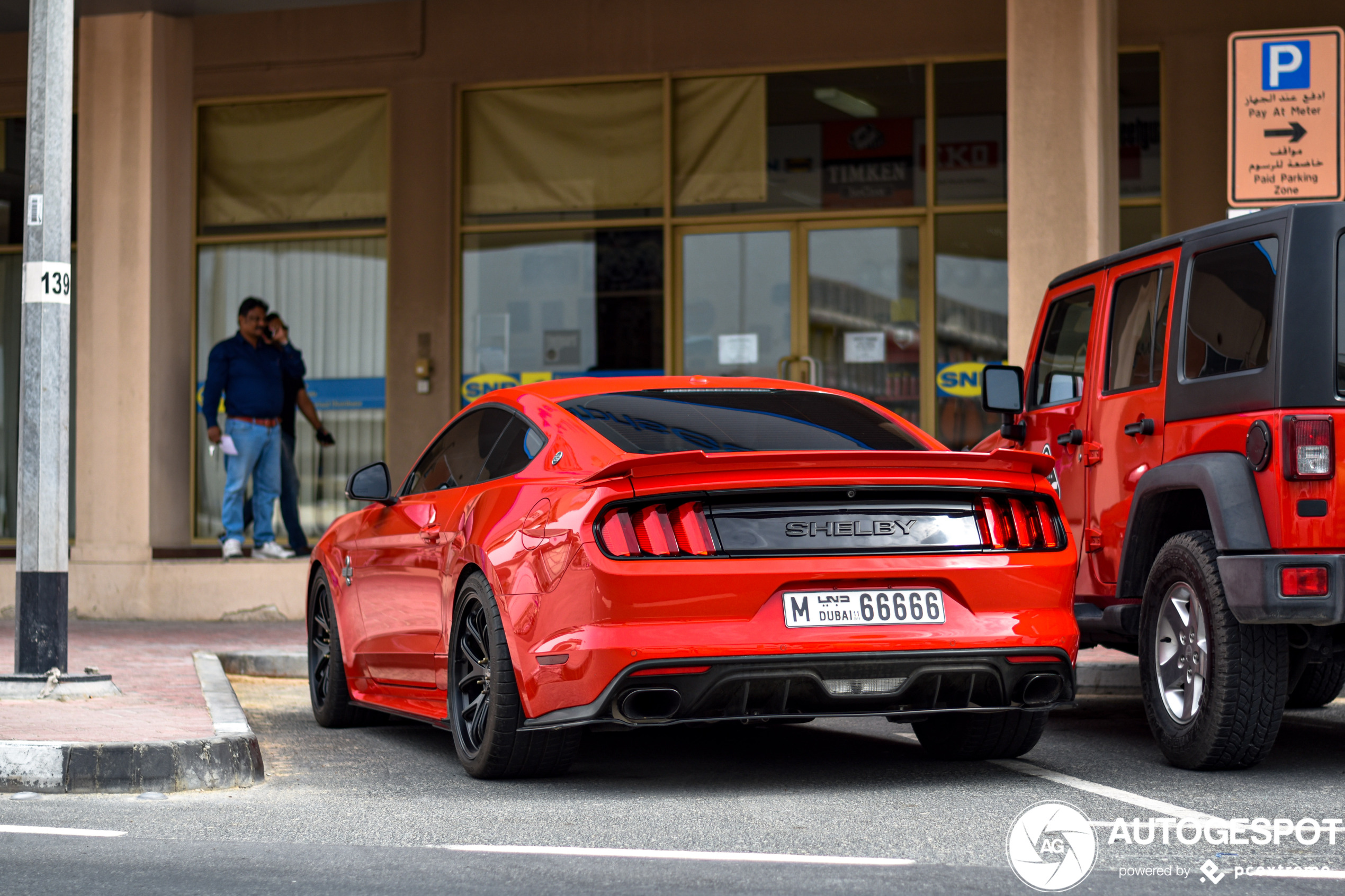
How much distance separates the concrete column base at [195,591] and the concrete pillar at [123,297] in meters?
0.06

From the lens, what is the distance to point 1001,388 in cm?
752

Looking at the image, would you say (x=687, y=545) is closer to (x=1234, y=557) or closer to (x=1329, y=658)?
(x=1234, y=557)

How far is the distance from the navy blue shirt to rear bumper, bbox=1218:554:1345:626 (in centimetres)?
902

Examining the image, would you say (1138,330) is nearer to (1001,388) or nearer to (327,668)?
(1001,388)

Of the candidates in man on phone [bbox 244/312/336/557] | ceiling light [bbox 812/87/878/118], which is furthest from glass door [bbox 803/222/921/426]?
man on phone [bbox 244/312/336/557]

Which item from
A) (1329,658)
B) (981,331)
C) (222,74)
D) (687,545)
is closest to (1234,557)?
(1329,658)

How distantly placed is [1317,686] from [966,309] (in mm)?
6362

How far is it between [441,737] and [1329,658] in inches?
146

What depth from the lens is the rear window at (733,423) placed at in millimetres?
5984

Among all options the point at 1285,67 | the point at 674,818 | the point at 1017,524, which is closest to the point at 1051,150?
the point at 1285,67

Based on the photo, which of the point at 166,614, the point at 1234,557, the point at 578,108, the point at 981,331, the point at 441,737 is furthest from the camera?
the point at 578,108

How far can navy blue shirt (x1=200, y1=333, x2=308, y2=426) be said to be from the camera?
515 inches

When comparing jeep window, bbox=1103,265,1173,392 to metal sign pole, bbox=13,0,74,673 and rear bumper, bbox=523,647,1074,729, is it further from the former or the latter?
metal sign pole, bbox=13,0,74,673

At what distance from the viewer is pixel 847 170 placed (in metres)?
14.3
